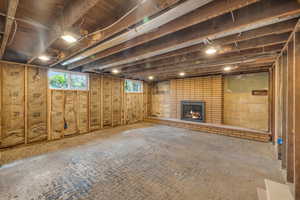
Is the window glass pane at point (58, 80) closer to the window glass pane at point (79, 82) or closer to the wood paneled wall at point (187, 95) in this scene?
the window glass pane at point (79, 82)

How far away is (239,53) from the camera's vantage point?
121 inches

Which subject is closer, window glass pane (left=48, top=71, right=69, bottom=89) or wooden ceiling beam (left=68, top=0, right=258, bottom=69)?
wooden ceiling beam (left=68, top=0, right=258, bottom=69)

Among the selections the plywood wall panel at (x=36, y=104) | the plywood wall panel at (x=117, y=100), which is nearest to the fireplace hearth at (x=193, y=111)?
the plywood wall panel at (x=117, y=100)

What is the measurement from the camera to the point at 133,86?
23.6 feet

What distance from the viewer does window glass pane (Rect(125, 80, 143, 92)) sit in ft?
22.4

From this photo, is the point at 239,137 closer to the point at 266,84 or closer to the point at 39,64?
the point at 266,84

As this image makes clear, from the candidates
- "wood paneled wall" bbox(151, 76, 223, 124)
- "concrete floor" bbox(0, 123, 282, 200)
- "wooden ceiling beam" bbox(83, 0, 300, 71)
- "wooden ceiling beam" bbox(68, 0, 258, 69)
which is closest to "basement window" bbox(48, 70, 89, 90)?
"concrete floor" bbox(0, 123, 282, 200)

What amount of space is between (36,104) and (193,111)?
628 centimetres

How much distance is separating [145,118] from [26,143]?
518 centimetres

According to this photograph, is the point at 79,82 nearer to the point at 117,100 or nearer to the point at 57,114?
the point at 57,114

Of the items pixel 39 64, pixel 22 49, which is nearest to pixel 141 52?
pixel 22 49

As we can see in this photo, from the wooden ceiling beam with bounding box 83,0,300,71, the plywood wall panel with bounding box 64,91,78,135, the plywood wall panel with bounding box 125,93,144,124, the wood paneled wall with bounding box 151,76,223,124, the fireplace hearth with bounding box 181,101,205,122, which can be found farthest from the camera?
the plywood wall panel with bounding box 125,93,144,124

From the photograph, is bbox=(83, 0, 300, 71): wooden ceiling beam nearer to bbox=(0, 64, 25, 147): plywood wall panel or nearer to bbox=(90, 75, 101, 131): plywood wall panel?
bbox=(90, 75, 101, 131): plywood wall panel

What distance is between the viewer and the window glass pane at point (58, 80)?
169 inches
